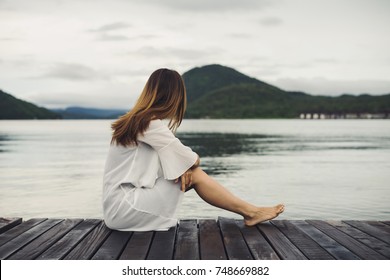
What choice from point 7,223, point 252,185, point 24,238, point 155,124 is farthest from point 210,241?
point 252,185

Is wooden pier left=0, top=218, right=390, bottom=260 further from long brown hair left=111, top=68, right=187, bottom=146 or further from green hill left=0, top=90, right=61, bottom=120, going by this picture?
green hill left=0, top=90, right=61, bottom=120

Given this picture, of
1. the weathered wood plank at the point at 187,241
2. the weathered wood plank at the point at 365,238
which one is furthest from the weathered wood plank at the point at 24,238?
the weathered wood plank at the point at 365,238

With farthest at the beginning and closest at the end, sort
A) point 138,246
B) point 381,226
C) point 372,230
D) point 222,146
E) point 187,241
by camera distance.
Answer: point 222,146, point 381,226, point 372,230, point 187,241, point 138,246

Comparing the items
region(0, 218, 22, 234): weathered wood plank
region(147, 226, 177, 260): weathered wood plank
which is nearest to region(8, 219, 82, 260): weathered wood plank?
region(0, 218, 22, 234): weathered wood plank

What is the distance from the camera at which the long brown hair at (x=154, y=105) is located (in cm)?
470

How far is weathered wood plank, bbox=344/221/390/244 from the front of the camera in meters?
4.98

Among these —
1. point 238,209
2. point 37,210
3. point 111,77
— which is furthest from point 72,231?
point 111,77

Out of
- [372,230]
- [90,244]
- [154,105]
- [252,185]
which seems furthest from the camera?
[252,185]

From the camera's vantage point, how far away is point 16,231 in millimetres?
5176

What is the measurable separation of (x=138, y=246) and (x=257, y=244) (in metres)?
1.15

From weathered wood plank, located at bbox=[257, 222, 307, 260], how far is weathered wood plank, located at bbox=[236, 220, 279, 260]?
5cm

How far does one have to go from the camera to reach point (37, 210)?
11273 mm

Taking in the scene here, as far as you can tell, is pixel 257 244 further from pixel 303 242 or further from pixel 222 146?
pixel 222 146
